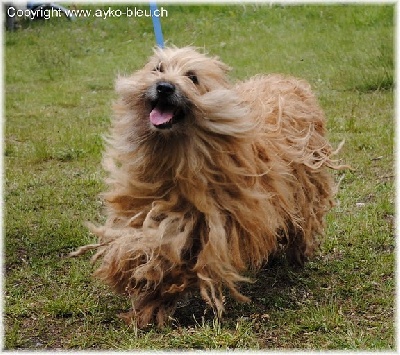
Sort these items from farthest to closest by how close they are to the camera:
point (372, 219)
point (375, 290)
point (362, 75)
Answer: point (362, 75) → point (372, 219) → point (375, 290)

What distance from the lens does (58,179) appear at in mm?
7039

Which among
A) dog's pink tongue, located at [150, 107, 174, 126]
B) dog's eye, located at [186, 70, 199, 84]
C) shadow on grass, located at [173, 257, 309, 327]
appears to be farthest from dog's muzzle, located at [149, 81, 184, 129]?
shadow on grass, located at [173, 257, 309, 327]

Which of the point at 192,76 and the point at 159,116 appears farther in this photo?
the point at 192,76

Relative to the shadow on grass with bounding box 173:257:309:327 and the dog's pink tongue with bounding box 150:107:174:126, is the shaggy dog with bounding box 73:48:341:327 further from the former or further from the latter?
the shadow on grass with bounding box 173:257:309:327

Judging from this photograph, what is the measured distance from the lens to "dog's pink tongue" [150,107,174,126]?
152 inches

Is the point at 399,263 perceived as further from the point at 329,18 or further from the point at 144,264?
the point at 329,18

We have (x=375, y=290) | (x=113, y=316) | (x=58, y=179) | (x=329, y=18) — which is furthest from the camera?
(x=329, y=18)

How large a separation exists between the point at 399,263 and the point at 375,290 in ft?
1.46

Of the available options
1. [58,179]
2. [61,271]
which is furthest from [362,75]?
[61,271]

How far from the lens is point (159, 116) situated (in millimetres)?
3881

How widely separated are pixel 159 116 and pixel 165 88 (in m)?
0.14

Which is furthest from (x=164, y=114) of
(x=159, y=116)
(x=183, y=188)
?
(x=183, y=188)

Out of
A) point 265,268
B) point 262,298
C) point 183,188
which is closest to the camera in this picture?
point 183,188

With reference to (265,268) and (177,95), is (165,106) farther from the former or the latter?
(265,268)
